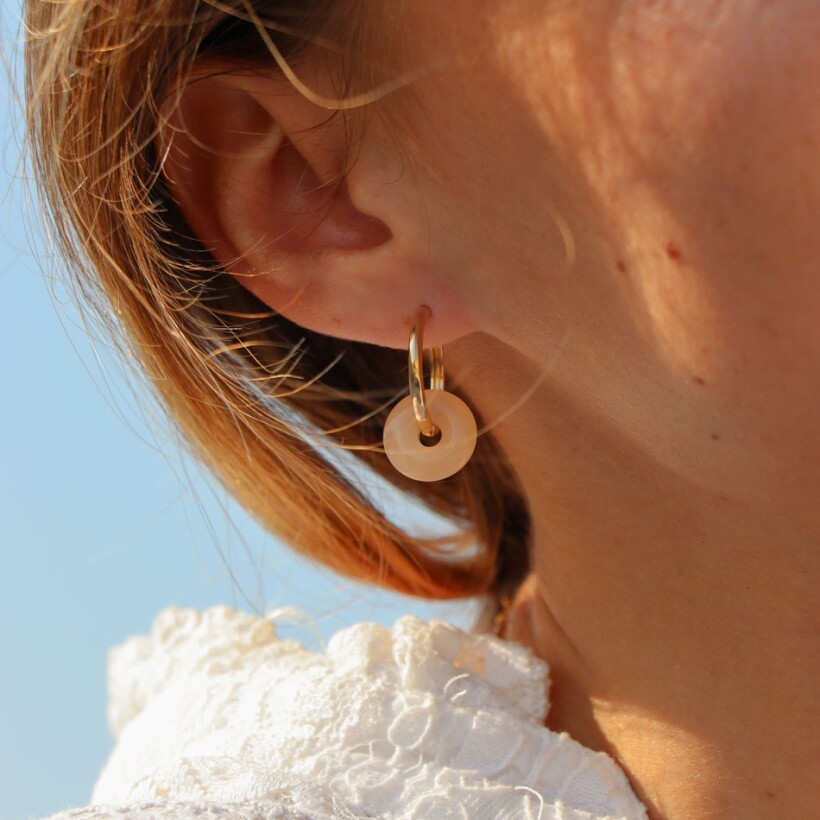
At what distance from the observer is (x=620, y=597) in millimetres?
1018

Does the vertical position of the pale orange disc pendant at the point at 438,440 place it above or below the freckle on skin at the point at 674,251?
below

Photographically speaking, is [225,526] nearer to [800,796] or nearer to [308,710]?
Answer: [308,710]

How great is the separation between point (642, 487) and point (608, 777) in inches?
10.3

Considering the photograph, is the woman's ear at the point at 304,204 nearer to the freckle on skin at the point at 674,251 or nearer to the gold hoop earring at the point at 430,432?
the gold hoop earring at the point at 430,432

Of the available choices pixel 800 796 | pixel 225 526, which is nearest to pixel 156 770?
pixel 225 526

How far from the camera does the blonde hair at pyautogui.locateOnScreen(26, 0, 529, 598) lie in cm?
89

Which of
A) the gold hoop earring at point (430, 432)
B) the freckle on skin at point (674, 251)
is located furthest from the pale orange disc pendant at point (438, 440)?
the freckle on skin at point (674, 251)

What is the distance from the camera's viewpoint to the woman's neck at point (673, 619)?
0.92 metres

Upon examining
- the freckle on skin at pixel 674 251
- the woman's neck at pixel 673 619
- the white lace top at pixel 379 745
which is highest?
the freckle on skin at pixel 674 251

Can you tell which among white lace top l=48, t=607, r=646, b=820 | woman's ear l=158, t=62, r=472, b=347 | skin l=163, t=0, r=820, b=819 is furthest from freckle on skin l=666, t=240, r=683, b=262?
white lace top l=48, t=607, r=646, b=820

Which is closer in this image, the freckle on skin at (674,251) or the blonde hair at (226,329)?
the freckle on skin at (674,251)

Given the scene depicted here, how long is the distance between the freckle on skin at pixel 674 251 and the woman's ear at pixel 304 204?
8.5 inches

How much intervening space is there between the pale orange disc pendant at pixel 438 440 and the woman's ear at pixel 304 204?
0.21 feet

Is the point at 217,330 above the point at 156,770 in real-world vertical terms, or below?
above
